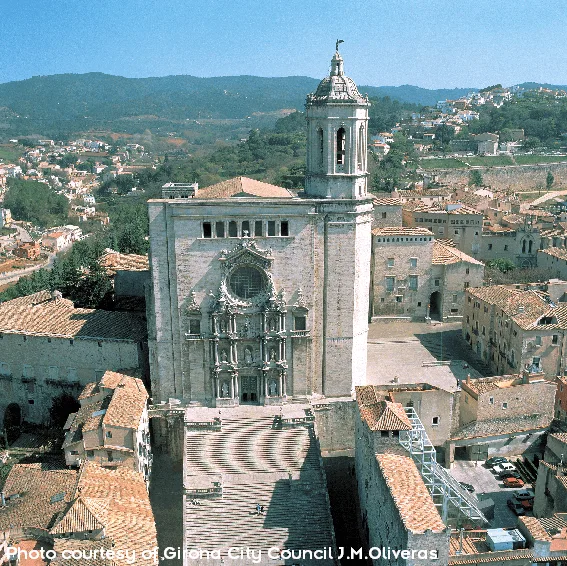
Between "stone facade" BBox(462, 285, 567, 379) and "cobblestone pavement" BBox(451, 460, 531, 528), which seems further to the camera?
"stone facade" BBox(462, 285, 567, 379)

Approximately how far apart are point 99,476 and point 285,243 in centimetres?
1482

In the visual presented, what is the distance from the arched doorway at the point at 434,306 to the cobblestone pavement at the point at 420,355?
1756 mm

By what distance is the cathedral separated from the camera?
34906 mm

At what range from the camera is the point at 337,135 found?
35.5 m

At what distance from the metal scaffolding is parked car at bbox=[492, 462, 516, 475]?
18.2 ft

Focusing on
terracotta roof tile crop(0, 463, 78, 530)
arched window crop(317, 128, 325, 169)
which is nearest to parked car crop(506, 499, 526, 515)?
arched window crop(317, 128, 325, 169)

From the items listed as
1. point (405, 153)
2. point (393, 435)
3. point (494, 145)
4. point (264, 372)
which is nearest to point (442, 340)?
point (264, 372)

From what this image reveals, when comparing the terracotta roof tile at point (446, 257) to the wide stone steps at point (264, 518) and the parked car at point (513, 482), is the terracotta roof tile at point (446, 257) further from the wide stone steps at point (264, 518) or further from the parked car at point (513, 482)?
the wide stone steps at point (264, 518)

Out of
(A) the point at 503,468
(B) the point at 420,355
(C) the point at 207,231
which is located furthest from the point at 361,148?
(A) the point at 503,468

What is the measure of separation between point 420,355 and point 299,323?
1293cm

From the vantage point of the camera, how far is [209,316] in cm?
3581

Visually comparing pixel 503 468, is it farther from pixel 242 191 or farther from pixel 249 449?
pixel 242 191

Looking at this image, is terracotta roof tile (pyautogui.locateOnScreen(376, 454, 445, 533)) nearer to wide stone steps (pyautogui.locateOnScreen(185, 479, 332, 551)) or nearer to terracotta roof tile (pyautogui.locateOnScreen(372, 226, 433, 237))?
wide stone steps (pyautogui.locateOnScreen(185, 479, 332, 551))

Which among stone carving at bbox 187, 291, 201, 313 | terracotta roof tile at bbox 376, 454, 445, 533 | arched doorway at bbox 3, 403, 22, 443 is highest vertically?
stone carving at bbox 187, 291, 201, 313
